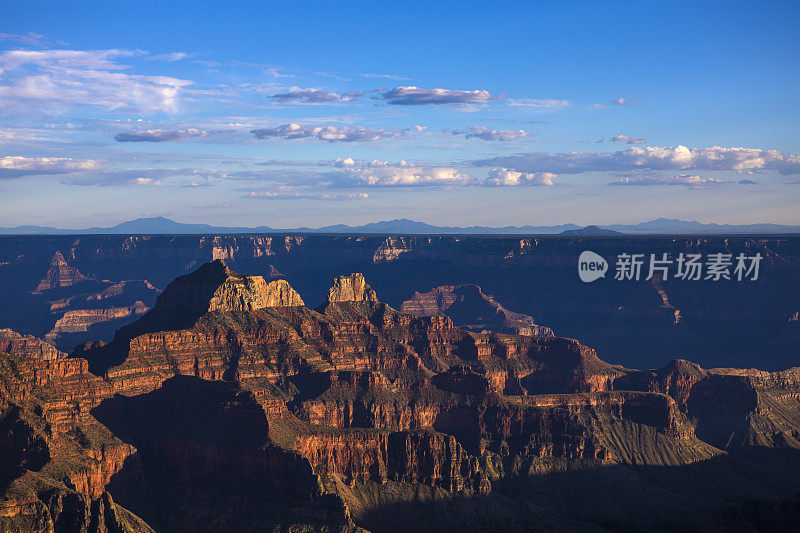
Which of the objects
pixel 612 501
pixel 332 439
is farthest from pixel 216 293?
pixel 612 501

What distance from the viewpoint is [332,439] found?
138m

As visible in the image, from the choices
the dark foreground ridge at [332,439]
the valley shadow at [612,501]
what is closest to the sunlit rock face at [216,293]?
the dark foreground ridge at [332,439]

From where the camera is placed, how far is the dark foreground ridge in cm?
12312

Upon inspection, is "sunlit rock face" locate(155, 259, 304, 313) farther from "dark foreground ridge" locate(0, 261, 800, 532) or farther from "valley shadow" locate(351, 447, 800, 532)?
"valley shadow" locate(351, 447, 800, 532)

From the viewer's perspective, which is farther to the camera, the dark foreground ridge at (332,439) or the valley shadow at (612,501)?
the valley shadow at (612,501)

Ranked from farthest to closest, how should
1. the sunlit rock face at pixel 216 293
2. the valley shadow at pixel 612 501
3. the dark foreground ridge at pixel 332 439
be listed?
1. the sunlit rock face at pixel 216 293
2. the valley shadow at pixel 612 501
3. the dark foreground ridge at pixel 332 439

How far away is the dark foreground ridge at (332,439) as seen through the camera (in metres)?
123

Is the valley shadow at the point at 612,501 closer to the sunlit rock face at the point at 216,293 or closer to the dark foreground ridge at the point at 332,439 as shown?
the dark foreground ridge at the point at 332,439

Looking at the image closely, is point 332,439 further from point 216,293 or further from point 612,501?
point 216,293

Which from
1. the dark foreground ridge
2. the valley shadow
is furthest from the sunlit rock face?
the valley shadow

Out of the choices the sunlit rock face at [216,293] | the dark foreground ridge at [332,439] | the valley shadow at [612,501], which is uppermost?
the sunlit rock face at [216,293]

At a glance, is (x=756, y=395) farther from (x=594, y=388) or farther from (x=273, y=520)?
(x=273, y=520)

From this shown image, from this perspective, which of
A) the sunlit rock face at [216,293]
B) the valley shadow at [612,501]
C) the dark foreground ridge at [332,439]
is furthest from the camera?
the sunlit rock face at [216,293]

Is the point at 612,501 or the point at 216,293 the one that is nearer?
the point at 612,501
